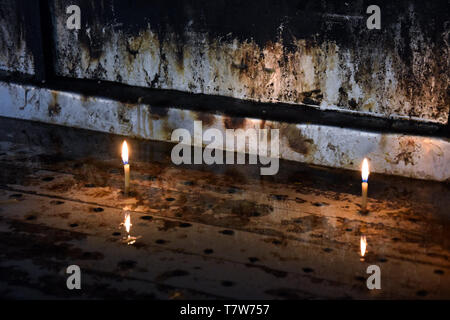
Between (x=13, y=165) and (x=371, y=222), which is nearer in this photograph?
(x=371, y=222)

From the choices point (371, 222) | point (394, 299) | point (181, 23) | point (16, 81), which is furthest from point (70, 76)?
point (394, 299)

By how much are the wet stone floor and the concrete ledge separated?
109 millimetres

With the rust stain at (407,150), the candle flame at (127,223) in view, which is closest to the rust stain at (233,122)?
the rust stain at (407,150)

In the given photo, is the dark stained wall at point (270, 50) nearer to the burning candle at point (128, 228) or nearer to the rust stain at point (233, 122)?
the rust stain at point (233, 122)

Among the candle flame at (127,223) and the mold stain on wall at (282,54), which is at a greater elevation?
the mold stain on wall at (282,54)

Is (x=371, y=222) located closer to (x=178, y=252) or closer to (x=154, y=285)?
(x=178, y=252)

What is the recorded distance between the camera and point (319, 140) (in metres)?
3.94

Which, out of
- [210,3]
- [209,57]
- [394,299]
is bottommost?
[394,299]

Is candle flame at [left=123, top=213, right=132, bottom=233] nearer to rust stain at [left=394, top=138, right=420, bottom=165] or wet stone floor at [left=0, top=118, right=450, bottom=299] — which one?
wet stone floor at [left=0, top=118, right=450, bottom=299]

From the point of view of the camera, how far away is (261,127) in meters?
4.06

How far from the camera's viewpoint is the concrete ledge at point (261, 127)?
3703 mm

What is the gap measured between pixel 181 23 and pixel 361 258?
7.54 feet

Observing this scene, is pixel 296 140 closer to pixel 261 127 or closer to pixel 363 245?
pixel 261 127

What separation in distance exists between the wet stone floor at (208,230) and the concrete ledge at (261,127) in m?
0.11
